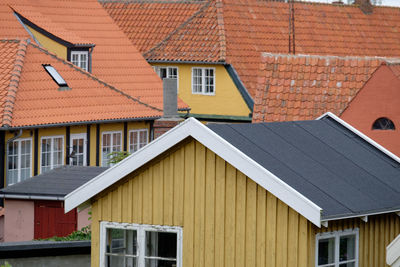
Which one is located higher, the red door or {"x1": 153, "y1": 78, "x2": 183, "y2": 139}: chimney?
{"x1": 153, "y1": 78, "x2": 183, "y2": 139}: chimney

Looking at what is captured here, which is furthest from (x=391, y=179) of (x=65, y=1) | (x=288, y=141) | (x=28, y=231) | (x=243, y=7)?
(x=243, y=7)

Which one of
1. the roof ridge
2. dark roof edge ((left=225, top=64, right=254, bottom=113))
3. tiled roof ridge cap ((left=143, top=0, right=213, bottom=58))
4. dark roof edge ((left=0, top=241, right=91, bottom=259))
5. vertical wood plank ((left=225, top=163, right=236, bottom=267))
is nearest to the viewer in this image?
vertical wood plank ((left=225, top=163, right=236, bottom=267))

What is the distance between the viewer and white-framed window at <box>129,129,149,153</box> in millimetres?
34781

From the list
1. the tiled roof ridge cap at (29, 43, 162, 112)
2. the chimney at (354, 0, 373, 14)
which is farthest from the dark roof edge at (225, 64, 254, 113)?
the chimney at (354, 0, 373, 14)

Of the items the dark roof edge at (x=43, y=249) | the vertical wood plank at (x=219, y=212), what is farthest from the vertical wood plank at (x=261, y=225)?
the dark roof edge at (x=43, y=249)

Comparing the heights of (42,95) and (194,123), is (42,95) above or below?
above

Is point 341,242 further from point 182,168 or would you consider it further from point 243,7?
point 243,7

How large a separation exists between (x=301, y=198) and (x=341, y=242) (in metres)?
1.35

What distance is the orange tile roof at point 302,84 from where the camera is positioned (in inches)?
1057

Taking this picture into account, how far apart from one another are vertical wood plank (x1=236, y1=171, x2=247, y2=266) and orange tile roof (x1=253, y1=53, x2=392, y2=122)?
12549 millimetres

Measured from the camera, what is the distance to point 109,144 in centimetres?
3384

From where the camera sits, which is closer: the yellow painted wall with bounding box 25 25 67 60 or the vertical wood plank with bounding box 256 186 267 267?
the vertical wood plank with bounding box 256 186 267 267

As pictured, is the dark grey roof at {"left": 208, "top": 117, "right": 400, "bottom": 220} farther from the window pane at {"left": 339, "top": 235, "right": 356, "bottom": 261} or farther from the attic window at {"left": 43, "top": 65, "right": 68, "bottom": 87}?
the attic window at {"left": 43, "top": 65, "right": 68, "bottom": 87}

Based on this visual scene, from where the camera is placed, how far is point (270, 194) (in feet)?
46.1
